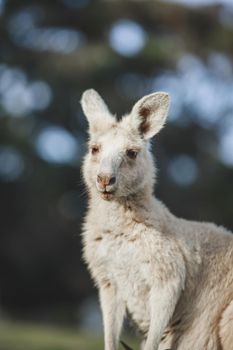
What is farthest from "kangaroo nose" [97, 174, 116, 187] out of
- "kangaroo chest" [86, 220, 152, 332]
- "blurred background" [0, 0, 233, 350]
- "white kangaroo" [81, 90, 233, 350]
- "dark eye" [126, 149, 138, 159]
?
"blurred background" [0, 0, 233, 350]

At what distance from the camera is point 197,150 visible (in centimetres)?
3006

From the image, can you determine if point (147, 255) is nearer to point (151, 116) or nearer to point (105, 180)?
point (105, 180)

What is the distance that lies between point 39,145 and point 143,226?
20.9 m

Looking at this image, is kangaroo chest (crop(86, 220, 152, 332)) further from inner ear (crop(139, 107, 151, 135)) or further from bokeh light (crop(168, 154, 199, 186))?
bokeh light (crop(168, 154, 199, 186))


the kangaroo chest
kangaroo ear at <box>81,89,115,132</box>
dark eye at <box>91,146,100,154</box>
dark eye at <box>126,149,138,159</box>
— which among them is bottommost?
the kangaroo chest

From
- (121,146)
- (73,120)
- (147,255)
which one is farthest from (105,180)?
(73,120)

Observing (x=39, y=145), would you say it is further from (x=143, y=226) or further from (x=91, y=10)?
(x=143, y=226)

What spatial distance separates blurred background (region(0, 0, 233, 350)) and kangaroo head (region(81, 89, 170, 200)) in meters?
18.8

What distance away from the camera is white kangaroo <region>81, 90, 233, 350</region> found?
766 cm

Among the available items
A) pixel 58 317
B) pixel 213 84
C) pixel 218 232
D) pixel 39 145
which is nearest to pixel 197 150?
pixel 213 84

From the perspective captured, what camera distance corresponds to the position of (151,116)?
26.7 feet

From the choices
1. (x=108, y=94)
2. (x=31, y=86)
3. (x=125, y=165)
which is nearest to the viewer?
(x=125, y=165)

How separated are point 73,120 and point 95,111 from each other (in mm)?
18863

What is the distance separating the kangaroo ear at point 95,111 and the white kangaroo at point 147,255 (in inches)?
4.8
